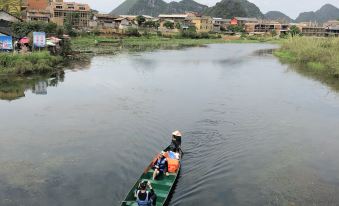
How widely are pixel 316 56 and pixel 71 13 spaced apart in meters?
59.6

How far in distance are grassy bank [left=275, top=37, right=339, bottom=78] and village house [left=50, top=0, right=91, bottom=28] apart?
51091 millimetres

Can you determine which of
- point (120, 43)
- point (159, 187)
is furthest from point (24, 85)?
point (120, 43)

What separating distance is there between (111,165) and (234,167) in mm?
5517

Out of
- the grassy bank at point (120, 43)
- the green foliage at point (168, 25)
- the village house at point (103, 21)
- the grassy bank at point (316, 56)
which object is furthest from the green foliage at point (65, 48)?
the green foliage at point (168, 25)

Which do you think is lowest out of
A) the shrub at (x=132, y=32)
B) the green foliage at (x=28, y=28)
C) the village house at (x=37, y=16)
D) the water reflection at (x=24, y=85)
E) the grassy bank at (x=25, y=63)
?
the water reflection at (x=24, y=85)

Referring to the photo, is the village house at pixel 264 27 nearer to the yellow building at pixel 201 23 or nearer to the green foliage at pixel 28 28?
the yellow building at pixel 201 23

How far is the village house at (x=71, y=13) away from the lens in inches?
3457

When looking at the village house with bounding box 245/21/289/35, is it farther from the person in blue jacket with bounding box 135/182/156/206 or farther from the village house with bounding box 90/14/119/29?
the person in blue jacket with bounding box 135/182/156/206

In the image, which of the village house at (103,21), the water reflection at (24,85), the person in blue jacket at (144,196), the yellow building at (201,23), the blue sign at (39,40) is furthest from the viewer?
the yellow building at (201,23)

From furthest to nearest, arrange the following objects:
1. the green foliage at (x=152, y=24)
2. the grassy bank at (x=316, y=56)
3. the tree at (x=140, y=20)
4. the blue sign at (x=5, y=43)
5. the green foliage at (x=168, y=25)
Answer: the green foliage at (x=168, y=25) < the green foliage at (x=152, y=24) < the tree at (x=140, y=20) < the grassy bank at (x=316, y=56) < the blue sign at (x=5, y=43)

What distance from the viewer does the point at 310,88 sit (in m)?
36.0

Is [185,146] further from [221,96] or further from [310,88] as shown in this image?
[310,88]

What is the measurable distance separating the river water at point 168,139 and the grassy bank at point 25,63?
6.11ft

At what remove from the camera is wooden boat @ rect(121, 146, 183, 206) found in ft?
41.0
